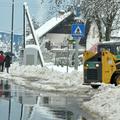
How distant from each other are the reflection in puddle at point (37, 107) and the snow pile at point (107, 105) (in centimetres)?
51

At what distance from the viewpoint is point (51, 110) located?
1612 centimetres

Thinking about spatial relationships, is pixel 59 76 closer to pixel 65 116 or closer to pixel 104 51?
pixel 104 51

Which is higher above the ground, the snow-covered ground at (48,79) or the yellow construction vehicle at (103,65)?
the yellow construction vehicle at (103,65)

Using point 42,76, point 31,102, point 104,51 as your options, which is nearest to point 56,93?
point 104,51

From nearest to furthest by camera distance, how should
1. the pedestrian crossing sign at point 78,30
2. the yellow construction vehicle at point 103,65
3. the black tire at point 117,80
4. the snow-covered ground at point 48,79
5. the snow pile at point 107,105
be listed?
the snow pile at point 107,105, the yellow construction vehicle at point 103,65, the black tire at point 117,80, the snow-covered ground at point 48,79, the pedestrian crossing sign at point 78,30

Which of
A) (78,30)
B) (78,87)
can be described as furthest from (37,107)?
(78,30)

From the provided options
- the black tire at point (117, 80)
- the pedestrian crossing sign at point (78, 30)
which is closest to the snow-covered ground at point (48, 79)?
the black tire at point (117, 80)

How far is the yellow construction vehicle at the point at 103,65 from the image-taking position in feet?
79.4

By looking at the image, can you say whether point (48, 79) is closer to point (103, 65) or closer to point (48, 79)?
point (48, 79)

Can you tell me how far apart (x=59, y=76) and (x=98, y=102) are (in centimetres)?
1608

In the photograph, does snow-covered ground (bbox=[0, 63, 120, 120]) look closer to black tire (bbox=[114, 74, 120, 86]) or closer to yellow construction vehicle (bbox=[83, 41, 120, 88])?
yellow construction vehicle (bbox=[83, 41, 120, 88])

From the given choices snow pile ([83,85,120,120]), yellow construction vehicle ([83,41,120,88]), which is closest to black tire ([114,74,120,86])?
yellow construction vehicle ([83,41,120,88])

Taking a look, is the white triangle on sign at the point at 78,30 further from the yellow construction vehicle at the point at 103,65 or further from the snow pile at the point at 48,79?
the snow pile at the point at 48,79

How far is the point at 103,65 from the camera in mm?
24375
